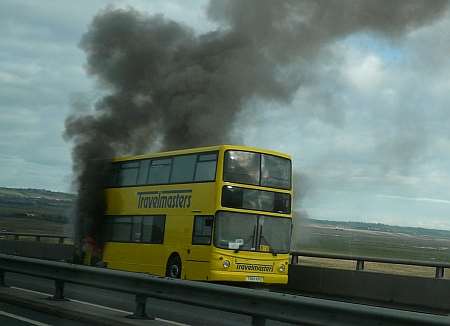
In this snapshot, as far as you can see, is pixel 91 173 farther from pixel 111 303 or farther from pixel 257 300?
pixel 257 300

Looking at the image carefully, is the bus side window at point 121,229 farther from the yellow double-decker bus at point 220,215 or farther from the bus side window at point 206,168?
the bus side window at point 206,168

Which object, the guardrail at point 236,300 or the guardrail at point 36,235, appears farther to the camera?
the guardrail at point 36,235

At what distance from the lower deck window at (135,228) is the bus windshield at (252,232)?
2618 millimetres

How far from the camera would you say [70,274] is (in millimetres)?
10969

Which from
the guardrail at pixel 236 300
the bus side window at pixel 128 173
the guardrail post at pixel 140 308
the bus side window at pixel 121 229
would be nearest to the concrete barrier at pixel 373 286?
the bus side window at pixel 121 229

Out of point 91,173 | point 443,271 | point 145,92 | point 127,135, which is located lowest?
point 443,271

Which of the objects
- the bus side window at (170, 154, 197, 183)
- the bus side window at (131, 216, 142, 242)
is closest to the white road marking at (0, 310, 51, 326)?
the bus side window at (170, 154, 197, 183)

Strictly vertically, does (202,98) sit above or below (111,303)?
above

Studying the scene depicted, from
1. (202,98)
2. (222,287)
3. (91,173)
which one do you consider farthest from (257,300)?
(202,98)

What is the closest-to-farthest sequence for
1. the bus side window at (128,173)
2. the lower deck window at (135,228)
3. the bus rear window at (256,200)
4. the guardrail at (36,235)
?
the bus rear window at (256,200) < the lower deck window at (135,228) < the bus side window at (128,173) < the guardrail at (36,235)

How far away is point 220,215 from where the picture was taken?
16.8 meters

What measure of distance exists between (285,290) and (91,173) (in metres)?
8.66

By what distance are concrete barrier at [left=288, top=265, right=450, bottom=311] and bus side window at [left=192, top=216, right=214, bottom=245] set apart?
143 inches

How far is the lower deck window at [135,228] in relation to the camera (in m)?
19.3
